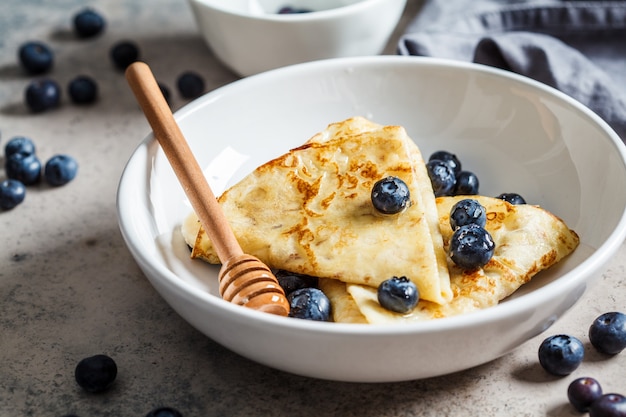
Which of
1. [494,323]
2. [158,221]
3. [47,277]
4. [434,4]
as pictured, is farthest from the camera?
[434,4]

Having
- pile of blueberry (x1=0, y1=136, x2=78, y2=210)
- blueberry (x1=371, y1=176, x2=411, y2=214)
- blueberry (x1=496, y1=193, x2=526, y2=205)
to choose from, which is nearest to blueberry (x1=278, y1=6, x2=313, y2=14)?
pile of blueberry (x1=0, y1=136, x2=78, y2=210)

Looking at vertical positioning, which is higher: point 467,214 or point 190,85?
point 467,214

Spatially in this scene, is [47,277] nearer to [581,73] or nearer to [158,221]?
[158,221]

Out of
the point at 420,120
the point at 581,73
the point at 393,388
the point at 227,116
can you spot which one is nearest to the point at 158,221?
the point at 227,116

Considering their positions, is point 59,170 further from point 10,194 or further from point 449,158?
point 449,158

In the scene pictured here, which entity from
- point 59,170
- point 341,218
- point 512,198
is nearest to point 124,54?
point 59,170

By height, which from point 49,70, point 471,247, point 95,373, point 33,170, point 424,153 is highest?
point 471,247

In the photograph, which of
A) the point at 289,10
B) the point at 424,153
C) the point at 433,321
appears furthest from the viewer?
the point at 289,10
